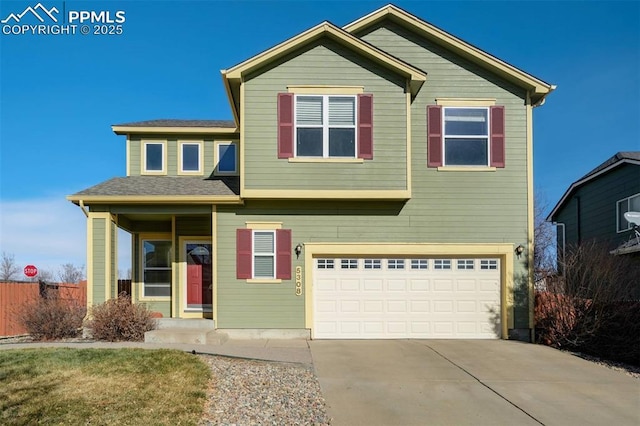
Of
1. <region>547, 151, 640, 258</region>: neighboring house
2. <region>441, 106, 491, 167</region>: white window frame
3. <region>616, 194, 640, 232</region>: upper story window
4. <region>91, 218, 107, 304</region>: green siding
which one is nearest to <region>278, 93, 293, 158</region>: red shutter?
<region>441, 106, 491, 167</region>: white window frame

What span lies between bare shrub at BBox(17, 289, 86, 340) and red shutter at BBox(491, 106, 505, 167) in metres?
11.5

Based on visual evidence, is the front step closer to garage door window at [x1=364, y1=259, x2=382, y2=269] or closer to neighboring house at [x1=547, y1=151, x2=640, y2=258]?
garage door window at [x1=364, y1=259, x2=382, y2=269]

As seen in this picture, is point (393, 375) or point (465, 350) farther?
point (465, 350)

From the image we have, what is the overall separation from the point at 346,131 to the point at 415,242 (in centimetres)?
340

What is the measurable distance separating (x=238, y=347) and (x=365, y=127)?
20.2 feet

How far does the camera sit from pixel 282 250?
1291 centimetres

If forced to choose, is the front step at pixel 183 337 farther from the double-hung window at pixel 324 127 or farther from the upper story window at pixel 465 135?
the upper story window at pixel 465 135

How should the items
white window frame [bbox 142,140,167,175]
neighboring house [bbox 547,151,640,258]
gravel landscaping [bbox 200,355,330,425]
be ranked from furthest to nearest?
neighboring house [bbox 547,151,640,258] < white window frame [bbox 142,140,167,175] < gravel landscaping [bbox 200,355,330,425]

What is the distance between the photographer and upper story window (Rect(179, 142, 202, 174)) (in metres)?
16.0

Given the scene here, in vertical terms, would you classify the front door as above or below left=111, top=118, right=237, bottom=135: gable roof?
below

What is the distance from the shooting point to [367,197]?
12.7 meters

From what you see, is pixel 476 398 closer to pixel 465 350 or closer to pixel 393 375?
pixel 393 375

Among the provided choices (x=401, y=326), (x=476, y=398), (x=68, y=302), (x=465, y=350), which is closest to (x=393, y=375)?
(x=476, y=398)

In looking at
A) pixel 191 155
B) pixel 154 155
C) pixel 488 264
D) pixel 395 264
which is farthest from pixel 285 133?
pixel 488 264
